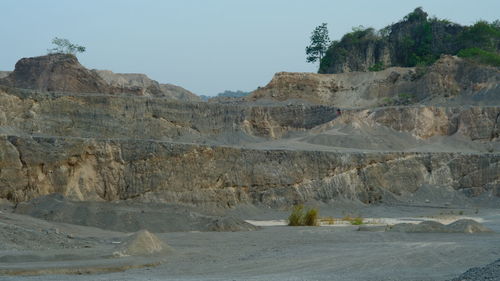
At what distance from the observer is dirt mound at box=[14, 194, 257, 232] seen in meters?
28.5

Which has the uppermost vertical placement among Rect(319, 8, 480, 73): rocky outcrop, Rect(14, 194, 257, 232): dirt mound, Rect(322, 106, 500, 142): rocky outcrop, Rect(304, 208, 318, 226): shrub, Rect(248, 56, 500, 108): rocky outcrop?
Rect(319, 8, 480, 73): rocky outcrop

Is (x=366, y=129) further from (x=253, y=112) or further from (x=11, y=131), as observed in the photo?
(x=11, y=131)

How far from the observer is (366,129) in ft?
170

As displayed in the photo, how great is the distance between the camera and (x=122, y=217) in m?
29.2

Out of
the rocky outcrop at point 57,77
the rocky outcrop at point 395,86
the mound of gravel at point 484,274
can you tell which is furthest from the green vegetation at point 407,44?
the mound of gravel at point 484,274

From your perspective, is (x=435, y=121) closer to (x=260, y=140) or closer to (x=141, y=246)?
(x=260, y=140)

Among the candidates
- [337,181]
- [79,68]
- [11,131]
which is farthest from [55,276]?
[79,68]

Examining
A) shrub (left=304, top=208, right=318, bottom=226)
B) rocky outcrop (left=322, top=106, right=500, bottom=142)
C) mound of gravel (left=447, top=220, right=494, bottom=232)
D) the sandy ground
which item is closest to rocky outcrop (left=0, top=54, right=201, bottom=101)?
rocky outcrop (left=322, top=106, right=500, bottom=142)

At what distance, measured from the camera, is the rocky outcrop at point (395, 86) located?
192 ft

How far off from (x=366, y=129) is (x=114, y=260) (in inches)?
1350

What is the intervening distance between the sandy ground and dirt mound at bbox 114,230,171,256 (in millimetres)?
283

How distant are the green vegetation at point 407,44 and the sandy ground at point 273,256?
48.4 metres

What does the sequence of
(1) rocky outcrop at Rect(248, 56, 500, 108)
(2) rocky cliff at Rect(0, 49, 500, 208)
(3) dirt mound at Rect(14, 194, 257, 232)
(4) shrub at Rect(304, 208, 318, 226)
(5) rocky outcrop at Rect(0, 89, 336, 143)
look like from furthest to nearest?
(1) rocky outcrop at Rect(248, 56, 500, 108)
(5) rocky outcrop at Rect(0, 89, 336, 143)
(2) rocky cliff at Rect(0, 49, 500, 208)
(4) shrub at Rect(304, 208, 318, 226)
(3) dirt mound at Rect(14, 194, 257, 232)

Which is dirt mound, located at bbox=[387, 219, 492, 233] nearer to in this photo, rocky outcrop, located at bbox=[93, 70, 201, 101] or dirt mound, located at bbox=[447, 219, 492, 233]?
dirt mound, located at bbox=[447, 219, 492, 233]
